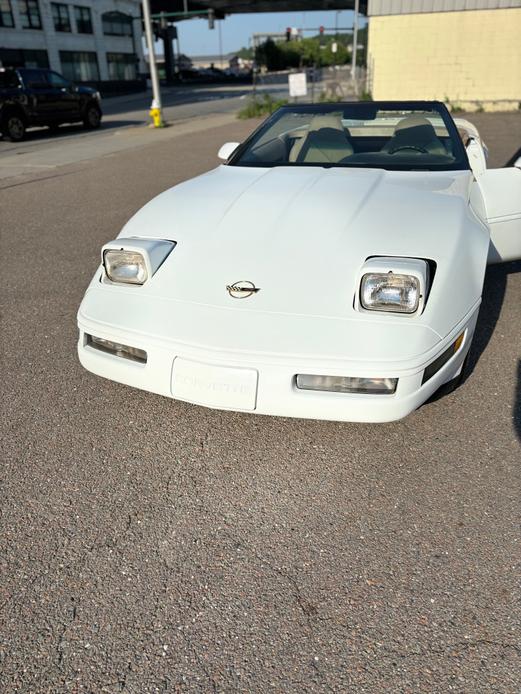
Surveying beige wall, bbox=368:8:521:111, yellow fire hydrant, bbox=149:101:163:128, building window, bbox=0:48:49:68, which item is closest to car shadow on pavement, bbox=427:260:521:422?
yellow fire hydrant, bbox=149:101:163:128

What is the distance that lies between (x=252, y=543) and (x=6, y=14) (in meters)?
38.5

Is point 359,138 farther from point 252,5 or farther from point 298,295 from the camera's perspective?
point 252,5

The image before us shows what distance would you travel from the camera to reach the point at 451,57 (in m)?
18.0

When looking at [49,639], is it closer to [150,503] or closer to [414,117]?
[150,503]

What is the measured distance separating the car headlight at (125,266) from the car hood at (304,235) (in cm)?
9

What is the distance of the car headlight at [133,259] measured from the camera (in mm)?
2643

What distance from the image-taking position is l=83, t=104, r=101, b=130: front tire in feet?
55.7

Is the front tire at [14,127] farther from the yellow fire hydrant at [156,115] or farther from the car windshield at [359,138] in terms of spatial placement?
the car windshield at [359,138]

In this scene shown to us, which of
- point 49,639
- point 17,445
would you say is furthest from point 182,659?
point 17,445

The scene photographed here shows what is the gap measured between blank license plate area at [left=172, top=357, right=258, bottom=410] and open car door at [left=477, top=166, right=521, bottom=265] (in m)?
2.04

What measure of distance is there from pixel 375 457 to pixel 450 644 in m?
0.91

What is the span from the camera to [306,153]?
13.1ft

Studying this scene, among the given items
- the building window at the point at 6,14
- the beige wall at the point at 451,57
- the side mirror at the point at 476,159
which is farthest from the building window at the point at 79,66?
the side mirror at the point at 476,159

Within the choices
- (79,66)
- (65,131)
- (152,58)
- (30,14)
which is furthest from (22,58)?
(152,58)
